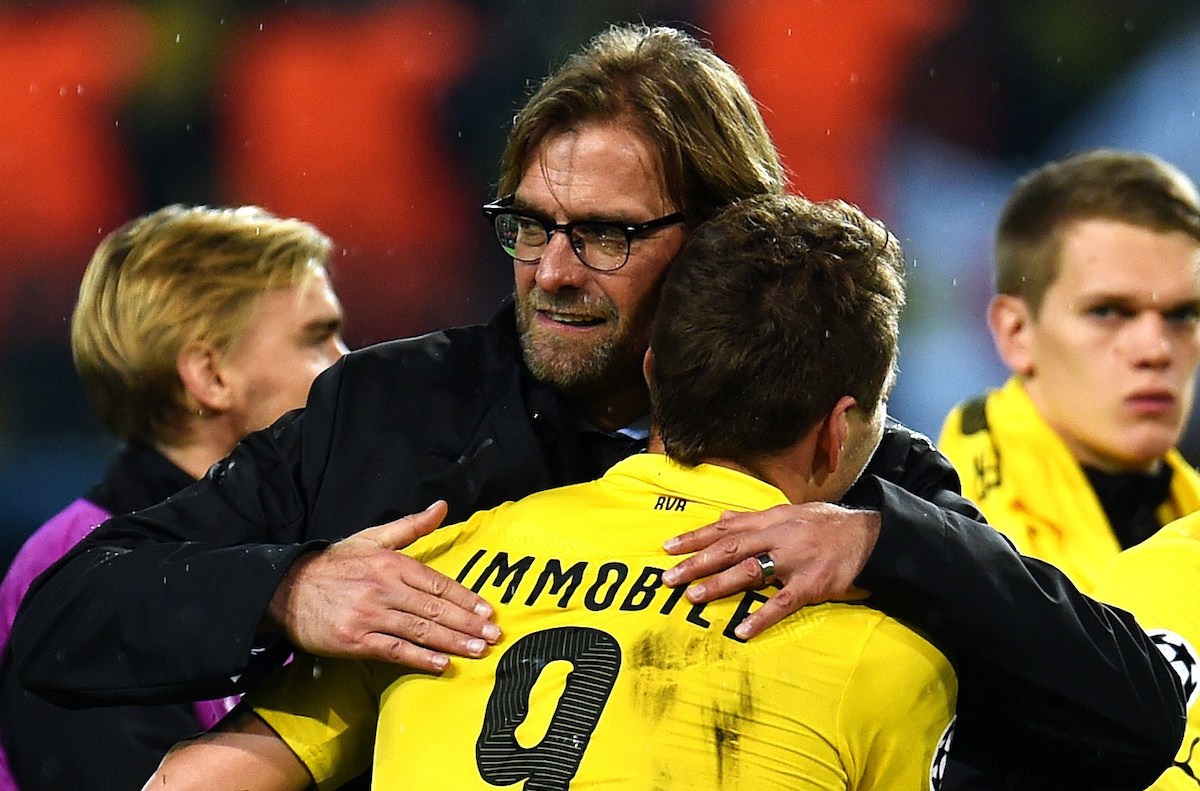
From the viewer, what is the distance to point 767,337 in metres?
2.19

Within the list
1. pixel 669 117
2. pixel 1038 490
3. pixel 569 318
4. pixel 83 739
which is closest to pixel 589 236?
pixel 569 318

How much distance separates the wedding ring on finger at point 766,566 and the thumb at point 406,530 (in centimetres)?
47

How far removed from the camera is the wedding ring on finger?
6.84ft

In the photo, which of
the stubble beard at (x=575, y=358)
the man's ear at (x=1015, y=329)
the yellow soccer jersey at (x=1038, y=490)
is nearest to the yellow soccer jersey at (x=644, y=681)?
the stubble beard at (x=575, y=358)

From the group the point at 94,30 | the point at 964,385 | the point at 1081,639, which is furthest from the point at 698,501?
the point at 94,30

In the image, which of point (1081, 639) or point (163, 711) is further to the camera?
point (163, 711)

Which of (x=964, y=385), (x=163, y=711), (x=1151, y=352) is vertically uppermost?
(x=1151, y=352)

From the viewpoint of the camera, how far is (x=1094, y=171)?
4.96m

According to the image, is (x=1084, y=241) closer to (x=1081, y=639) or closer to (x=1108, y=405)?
(x=1108, y=405)

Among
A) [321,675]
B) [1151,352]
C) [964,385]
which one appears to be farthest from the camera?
[964,385]

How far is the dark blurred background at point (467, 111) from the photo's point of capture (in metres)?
7.28

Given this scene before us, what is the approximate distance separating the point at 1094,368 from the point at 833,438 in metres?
2.77

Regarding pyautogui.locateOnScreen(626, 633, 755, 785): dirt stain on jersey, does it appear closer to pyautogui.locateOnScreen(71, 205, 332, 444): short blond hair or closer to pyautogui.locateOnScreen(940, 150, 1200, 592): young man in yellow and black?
pyautogui.locateOnScreen(71, 205, 332, 444): short blond hair

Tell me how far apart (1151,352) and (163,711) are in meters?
2.88
